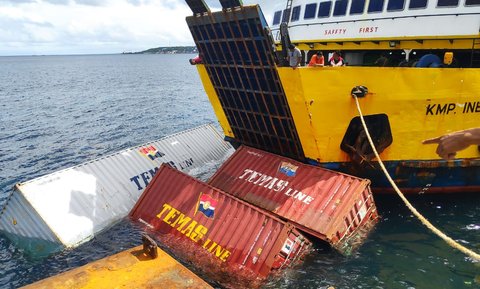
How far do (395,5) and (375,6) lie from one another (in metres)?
0.84

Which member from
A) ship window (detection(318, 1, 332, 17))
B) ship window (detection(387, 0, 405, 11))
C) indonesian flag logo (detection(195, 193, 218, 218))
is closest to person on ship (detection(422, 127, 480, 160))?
indonesian flag logo (detection(195, 193, 218, 218))

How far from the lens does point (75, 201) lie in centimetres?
1390

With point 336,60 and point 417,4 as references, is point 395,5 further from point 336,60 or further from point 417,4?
point 336,60

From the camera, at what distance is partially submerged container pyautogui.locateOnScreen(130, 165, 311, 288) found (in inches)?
414

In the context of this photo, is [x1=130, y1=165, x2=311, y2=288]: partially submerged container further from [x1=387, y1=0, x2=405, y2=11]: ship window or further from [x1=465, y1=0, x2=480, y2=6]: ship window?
[x1=465, y1=0, x2=480, y2=6]: ship window

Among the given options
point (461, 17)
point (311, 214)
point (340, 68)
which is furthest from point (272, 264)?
point (461, 17)

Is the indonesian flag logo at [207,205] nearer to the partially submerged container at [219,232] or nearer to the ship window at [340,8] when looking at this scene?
the partially submerged container at [219,232]

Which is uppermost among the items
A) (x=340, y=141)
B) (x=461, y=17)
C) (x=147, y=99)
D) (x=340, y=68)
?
(x=461, y=17)

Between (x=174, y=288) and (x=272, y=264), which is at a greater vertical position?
(x=174, y=288)

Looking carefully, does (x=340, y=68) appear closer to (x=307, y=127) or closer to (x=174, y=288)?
(x=307, y=127)

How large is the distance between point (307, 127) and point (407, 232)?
16.1ft

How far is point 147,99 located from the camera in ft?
177

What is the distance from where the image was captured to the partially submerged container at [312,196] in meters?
11.7

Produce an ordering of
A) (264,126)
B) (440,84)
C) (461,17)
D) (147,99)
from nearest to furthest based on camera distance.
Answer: (440,84)
(461,17)
(264,126)
(147,99)
